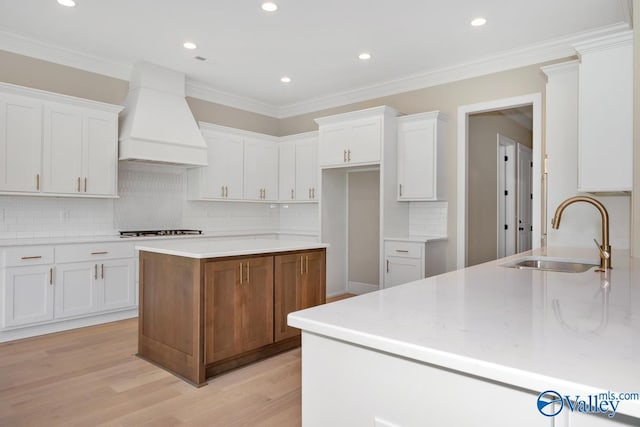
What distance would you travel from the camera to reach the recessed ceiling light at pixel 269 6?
3.36 metres

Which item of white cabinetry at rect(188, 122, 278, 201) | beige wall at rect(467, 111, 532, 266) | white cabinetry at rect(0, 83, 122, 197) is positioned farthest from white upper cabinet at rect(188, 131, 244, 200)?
beige wall at rect(467, 111, 532, 266)

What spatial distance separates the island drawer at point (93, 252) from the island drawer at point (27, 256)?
0.28 ft

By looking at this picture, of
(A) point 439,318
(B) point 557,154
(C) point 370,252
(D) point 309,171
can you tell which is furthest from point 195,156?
(A) point 439,318

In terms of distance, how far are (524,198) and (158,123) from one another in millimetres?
5766

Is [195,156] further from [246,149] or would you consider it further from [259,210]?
[259,210]

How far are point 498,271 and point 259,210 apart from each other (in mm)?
4959

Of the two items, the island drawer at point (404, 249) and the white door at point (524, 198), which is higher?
the white door at point (524, 198)

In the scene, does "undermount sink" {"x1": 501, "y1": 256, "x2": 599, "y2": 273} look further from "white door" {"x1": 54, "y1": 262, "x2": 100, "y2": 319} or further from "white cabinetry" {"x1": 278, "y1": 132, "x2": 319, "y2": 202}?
"white door" {"x1": 54, "y1": 262, "x2": 100, "y2": 319}

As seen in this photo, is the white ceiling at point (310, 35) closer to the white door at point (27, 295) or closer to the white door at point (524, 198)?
the white door at point (27, 295)

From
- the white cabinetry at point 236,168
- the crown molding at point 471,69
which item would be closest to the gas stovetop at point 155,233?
the white cabinetry at point 236,168

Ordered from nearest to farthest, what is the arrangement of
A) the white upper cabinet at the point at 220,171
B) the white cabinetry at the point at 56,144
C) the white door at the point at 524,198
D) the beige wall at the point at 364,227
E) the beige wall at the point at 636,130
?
the beige wall at the point at 636,130 < the white cabinetry at the point at 56,144 < the white upper cabinet at the point at 220,171 < the beige wall at the point at 364,227 < the white door at the point at 524,198

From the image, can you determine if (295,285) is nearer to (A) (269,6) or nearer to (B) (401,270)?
(B) (401,270)

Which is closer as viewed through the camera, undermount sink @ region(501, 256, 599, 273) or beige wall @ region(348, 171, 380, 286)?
undermount sink @ region(501, 256, 599, 273)

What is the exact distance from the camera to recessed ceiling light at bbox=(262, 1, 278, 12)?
132 inches
